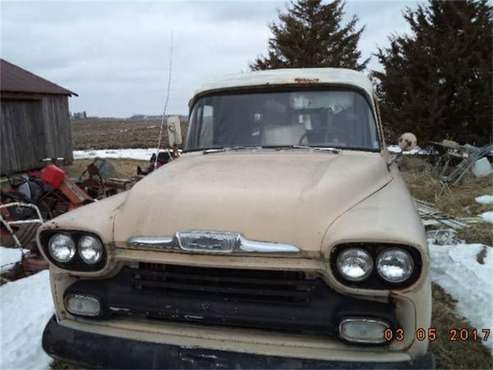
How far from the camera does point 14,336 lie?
12.2 ft

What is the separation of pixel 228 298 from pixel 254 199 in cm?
55

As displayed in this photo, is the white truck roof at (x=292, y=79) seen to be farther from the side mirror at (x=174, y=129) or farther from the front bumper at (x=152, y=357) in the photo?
the front bumper at (x=152, y=357)

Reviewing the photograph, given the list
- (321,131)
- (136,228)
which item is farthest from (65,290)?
(321,131)

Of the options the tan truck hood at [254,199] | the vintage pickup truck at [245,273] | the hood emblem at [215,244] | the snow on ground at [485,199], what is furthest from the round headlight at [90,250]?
the snow on ground at [485,199]

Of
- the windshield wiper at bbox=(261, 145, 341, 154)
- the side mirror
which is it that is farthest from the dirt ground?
the windshield wiper at bbox=(261, 145, 341, 154)

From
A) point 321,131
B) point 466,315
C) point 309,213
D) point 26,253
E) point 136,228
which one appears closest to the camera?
point 309,213

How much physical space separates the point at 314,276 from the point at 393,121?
43.8 ft

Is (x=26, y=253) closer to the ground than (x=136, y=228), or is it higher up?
closer to the ground

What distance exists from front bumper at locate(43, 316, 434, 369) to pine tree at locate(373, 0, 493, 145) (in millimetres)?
12982

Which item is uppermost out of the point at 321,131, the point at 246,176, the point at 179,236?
the point at 321,131

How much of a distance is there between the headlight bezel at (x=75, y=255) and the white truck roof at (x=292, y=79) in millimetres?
2014

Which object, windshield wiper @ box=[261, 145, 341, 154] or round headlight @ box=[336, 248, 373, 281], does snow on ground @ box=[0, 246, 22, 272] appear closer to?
windshield wiper @ box=[261, 145, 341, 154]

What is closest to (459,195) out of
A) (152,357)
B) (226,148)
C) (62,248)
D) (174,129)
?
(174,129)

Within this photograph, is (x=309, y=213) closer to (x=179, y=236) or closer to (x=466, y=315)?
(x=179, y=236)
